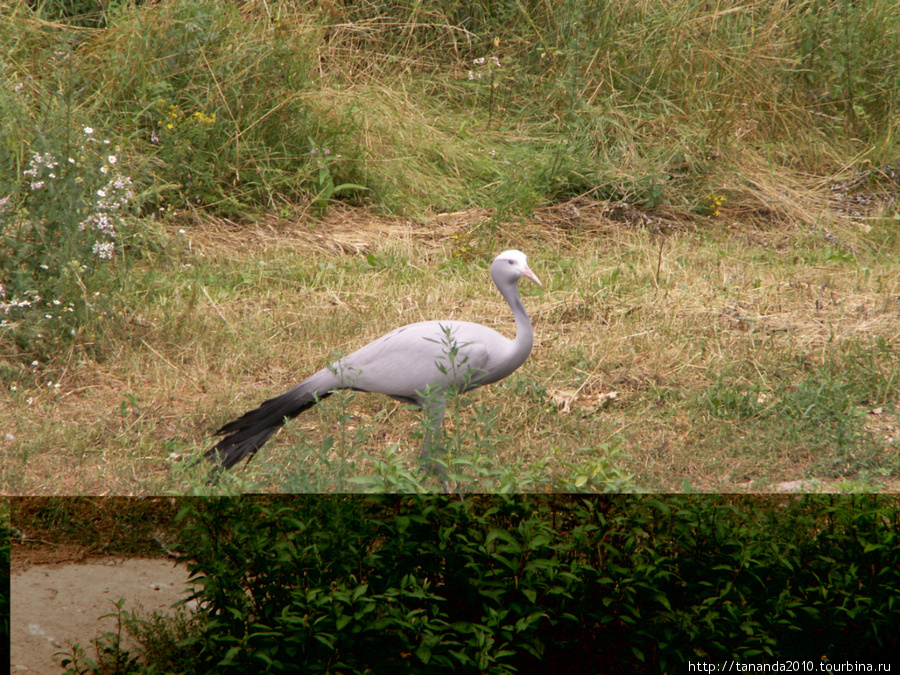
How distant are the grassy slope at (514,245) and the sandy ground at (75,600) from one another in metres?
0.54

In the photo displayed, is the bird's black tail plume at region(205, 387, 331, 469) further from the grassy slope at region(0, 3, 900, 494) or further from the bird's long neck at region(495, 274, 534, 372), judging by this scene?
the bird's long neck at region(495, 274, 534, 372)

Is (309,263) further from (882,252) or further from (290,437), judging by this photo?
(882,252)

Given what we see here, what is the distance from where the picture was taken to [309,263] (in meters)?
6.22

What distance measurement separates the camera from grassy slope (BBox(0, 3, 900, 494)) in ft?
13.7

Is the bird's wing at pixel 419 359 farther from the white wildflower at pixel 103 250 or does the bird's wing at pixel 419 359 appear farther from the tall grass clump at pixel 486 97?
the tall grass clump at pixel 486 97

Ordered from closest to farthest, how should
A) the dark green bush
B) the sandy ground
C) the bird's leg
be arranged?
the dark green bush, the sandy ground, the bird's leg

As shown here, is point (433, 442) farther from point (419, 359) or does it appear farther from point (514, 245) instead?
point (514, 245)

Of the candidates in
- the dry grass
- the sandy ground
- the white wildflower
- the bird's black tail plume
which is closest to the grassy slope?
the dry grass

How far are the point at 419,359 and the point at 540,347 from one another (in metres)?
1.38

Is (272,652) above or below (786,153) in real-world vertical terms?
above

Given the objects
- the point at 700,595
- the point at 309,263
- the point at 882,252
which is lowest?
the point at 882,252

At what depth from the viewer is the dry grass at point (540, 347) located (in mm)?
4062

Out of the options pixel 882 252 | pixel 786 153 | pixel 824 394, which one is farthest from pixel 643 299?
pixel 786 153

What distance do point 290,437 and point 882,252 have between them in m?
4.36
